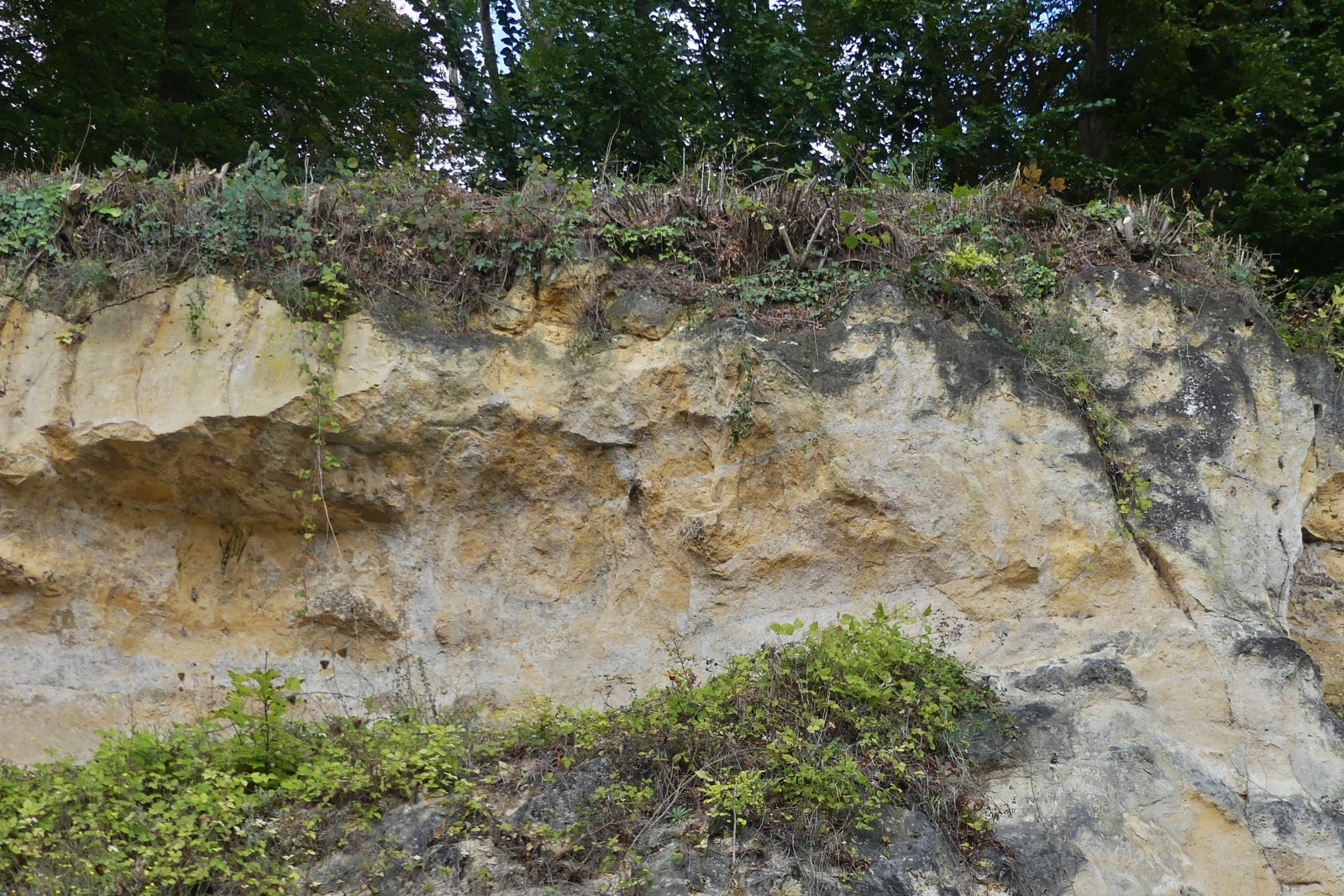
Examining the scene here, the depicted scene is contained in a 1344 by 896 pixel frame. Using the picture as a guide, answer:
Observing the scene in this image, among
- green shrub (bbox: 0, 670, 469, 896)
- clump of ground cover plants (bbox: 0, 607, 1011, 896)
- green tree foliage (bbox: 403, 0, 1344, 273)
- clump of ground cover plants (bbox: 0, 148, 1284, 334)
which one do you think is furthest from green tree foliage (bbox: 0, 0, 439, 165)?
clump of ground cover plants (bbox: 0, 607, 1011, 896)

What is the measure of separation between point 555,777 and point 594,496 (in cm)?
196

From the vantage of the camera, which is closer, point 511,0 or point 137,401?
point 137,401

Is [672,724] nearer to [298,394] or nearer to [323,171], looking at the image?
[298,394]

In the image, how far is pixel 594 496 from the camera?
6.35 m

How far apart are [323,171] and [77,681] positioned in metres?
4.03

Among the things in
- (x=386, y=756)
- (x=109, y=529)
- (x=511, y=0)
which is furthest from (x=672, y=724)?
(x=511, y=0)

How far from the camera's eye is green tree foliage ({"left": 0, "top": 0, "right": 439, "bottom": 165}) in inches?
389

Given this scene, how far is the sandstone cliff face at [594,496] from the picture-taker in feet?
19.4

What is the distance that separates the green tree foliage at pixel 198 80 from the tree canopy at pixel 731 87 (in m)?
0.02

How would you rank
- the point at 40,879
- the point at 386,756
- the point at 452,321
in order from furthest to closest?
the point at 452,321 → the point at 386,756 → the point at 40,879

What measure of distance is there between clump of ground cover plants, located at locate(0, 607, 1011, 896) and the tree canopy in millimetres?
5354

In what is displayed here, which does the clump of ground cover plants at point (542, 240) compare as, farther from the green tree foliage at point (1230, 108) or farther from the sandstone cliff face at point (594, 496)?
the green tree foliage at point (1230, 108)

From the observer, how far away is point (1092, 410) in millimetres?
6164

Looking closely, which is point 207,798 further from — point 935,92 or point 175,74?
point 935,92
